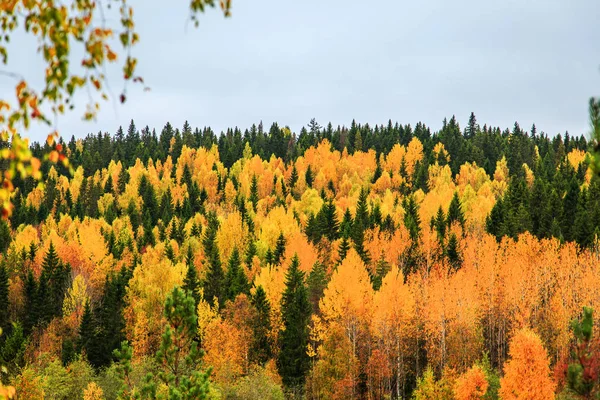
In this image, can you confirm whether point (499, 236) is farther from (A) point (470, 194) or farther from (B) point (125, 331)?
(B) point (125, 331)

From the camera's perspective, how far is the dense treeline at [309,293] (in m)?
42.9

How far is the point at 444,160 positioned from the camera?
144 meters

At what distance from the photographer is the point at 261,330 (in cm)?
5412

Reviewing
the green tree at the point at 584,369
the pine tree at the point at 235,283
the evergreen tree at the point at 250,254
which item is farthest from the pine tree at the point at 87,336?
the green tree at the point at 584,369

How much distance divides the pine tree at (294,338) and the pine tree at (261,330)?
4.85ft

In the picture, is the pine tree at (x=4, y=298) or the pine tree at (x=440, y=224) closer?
the pine tree at (x=4, y=298)

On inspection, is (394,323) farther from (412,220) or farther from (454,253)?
(412,220)

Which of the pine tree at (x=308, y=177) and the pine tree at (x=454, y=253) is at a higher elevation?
the pine tree at (x=308, y=177)

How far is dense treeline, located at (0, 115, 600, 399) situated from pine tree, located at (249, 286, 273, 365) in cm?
18

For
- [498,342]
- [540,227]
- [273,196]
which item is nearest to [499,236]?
[540,227]

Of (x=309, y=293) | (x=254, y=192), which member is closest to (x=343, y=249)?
(x=309, y=293)

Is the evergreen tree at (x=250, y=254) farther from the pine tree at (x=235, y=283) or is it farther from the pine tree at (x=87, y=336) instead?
the pine tree at (x=87, y=336)

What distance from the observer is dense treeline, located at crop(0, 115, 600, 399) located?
42.9 m

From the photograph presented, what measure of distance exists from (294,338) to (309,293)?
8.15 m
